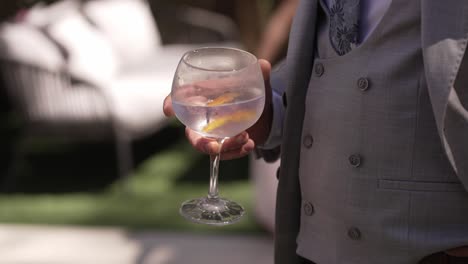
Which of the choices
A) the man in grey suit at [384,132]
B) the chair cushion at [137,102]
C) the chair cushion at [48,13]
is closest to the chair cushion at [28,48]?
the chair cushion at [48,13]

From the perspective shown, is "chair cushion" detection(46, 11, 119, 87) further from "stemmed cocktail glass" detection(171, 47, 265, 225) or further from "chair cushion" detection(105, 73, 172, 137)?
"stemmed cocktail glass" detection(171, 47, 265, 225)

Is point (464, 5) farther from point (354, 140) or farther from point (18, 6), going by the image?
point (18, 6)

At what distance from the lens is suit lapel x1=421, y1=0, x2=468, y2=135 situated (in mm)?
1137

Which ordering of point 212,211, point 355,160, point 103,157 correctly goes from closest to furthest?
point 355,160 → point 212,211 → point 103,157

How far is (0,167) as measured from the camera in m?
4.78

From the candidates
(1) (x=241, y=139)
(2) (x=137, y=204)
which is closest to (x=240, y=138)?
(1) (x=241, y=139)

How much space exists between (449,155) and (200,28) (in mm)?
5202

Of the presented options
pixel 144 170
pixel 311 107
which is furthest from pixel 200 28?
pixel 311 107

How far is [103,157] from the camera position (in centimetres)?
494

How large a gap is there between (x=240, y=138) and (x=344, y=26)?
12.6 inches

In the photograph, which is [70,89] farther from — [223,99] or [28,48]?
[223,99]

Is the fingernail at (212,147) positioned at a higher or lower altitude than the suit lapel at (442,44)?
lower

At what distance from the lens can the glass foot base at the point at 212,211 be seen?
1354 millimetres

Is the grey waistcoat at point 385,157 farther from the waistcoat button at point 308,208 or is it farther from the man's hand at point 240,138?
the man's hand at point 240,138
